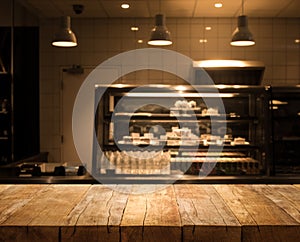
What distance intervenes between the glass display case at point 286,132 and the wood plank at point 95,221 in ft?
9.36

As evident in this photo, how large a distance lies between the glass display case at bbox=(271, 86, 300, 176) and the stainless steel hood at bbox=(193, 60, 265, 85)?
104 cm

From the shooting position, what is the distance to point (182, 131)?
4.23m

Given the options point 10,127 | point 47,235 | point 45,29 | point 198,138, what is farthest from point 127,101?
point 47,235

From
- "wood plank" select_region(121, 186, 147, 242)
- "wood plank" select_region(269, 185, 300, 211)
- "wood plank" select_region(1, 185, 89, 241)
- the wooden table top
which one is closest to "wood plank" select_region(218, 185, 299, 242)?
the wooden table top

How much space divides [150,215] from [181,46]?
4454mm

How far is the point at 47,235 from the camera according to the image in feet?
4.77

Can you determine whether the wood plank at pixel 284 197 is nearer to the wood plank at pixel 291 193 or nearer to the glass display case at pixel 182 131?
the wood plank at pixel 291 193

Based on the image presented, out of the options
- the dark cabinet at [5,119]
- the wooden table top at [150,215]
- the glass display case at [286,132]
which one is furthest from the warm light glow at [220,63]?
the wooden table top at [150,215]

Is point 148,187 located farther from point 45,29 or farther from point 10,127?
point 45,29

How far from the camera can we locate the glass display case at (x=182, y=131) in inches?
153

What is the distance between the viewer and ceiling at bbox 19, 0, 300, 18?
5.04 meters

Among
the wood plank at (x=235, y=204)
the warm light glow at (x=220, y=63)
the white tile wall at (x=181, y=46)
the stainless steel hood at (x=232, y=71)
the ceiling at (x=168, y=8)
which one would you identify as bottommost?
the wood plank at (x=235, y=204)

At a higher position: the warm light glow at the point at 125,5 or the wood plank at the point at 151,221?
the warm light glow at the point at 125,5

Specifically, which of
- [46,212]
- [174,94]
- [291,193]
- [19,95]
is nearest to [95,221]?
[46,212]
